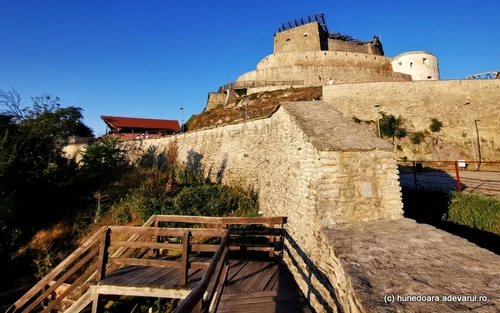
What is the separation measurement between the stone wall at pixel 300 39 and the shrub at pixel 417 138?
2382 cm

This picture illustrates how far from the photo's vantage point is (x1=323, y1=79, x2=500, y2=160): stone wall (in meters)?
19.2

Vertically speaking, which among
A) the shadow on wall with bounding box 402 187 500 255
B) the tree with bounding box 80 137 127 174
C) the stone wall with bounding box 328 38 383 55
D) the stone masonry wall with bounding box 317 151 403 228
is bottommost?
the shadow on wall with bounding box 402 187 500 255

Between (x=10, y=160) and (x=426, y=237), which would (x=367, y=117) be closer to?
(x=426, y=237)

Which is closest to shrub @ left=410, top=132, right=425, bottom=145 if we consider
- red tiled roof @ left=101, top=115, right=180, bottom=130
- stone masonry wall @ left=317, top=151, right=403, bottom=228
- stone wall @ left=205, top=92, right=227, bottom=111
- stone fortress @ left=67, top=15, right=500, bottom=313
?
stone fortress @ left=67, top=15, right=500, bottom=313

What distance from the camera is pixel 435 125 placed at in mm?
19547

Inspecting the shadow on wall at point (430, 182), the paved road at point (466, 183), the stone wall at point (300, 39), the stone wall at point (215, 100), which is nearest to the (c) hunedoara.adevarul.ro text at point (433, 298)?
the shadow on wall at point (430, 182)

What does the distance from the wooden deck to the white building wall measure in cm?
3866

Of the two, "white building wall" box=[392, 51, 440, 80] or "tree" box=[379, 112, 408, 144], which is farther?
"white building wall" box=[392, 51, 440, 80]

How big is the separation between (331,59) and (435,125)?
66.9 ft

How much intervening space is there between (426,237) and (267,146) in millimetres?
7096

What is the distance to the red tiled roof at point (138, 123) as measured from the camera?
31922 mm

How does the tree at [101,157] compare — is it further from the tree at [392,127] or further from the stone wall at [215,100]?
the tree at [392,127]

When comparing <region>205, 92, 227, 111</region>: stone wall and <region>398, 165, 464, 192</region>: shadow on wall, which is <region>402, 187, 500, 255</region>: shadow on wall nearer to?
<region>398, 165, 464, 192</region>: shadow on wall

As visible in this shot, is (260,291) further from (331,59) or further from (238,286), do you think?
(331,59)
